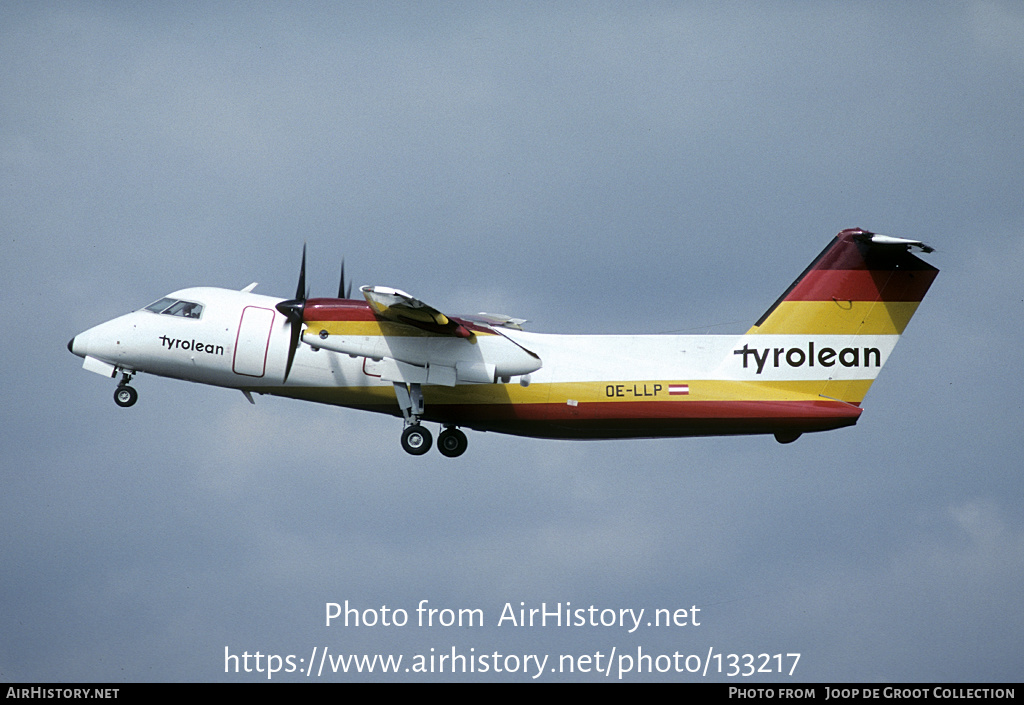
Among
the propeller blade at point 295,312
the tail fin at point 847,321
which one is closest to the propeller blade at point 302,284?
the propeller blade at point 295,312

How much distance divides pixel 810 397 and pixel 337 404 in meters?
10.0

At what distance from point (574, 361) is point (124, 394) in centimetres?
1015

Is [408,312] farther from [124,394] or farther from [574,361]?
[124,394]

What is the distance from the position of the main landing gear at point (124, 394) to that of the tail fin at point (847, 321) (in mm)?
13512

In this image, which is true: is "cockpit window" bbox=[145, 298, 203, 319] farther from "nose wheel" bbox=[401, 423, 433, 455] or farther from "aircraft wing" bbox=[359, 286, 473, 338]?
"nose wheel" bbox=[401, 423, 433, 455]

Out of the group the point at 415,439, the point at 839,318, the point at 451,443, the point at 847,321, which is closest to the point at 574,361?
the point at 451,443

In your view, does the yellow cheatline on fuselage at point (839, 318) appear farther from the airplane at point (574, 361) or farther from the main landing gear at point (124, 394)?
the main landing gear at point (124, 394)

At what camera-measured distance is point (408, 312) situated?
26.0 m

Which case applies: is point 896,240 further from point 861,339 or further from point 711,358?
point 711,358

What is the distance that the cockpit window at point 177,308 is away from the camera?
28.3m

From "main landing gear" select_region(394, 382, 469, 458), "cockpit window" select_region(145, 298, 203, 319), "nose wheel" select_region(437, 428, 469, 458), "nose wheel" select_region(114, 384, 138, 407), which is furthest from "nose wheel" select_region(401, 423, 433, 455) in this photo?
"nose wheel" select_region(114, 384, 138, 407)

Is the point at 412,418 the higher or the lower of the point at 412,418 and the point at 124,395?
the lower

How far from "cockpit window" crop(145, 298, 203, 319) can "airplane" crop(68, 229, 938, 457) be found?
0.16ft

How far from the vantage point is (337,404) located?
2812 centimetres
